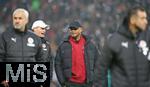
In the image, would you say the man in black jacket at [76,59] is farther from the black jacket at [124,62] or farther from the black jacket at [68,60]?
the black jacket at [124,62]

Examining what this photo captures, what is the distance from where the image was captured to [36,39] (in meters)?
8.12

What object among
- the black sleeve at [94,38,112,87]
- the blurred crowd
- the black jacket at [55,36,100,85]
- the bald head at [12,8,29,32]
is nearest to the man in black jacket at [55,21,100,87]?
the black jacket at [55,36,100,85]

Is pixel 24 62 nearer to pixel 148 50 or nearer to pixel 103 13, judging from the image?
pixel 148 50

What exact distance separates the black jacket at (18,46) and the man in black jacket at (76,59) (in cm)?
67

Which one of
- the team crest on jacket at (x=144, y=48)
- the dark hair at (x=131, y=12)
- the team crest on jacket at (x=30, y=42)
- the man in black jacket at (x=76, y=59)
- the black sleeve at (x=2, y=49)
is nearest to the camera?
the dark hair at (x=131, y=12)

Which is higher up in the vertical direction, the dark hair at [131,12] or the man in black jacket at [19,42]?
the dark hair at [131,12]

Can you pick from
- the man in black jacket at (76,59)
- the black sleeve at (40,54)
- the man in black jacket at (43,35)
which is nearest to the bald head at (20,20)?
the black sleeve at (40,54)

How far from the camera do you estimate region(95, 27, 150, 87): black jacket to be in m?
5.61

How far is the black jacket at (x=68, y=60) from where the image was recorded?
28.1ft

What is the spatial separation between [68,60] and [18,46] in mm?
1081

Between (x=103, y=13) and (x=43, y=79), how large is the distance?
11232mm

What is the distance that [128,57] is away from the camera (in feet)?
18.4

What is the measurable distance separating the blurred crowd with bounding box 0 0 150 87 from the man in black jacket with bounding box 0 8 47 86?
11.0 meters

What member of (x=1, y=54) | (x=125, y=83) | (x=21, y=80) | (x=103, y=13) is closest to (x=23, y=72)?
(x=21, y=80)
